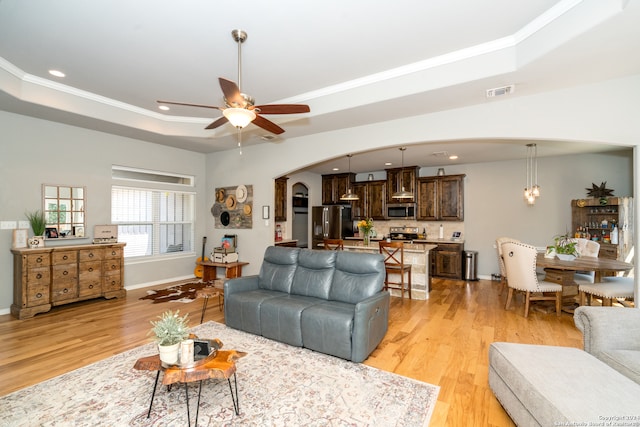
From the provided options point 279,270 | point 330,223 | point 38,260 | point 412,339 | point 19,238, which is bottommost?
point 412,339

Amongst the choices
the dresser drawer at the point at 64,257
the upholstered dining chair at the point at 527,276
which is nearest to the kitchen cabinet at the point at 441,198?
the upholstered dining chair at the point at 527,276

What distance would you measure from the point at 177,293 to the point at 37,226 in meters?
2.25

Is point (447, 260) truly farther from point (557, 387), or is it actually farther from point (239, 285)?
point (557, 387)

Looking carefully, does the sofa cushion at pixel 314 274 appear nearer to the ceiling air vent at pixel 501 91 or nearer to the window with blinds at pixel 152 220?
the ceiling air vent at pixel 501 91

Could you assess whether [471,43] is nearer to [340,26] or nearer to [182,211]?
[340,26]

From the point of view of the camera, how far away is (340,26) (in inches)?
105

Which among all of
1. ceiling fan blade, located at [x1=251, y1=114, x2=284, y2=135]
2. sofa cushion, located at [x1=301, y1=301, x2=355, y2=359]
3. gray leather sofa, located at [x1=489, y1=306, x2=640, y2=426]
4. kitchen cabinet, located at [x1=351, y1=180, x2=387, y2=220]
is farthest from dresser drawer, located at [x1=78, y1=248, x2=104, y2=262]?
kitchen cabinet, located at [x1=351, y1=180, x2=387, y2=220]

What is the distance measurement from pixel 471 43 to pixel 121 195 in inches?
235

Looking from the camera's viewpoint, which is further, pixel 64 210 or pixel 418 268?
pixel 418 268

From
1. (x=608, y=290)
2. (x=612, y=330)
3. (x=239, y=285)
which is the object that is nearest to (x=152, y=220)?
Result: (x=239, y=285)

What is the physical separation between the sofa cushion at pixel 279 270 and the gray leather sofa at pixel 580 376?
2.36m

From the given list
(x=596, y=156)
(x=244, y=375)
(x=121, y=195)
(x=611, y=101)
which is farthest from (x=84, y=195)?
(x=596, y=156)

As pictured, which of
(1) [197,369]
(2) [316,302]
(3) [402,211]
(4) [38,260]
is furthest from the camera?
(3) [402,211]

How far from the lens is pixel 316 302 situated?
3.33 m
